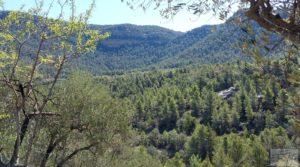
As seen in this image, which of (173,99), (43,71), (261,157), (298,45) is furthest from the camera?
(173,99)

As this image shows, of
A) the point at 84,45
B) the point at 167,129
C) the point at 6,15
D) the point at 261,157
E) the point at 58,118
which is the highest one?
the point at 6,15

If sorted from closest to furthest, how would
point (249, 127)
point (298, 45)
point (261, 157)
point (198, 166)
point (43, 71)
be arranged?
point (298, 45) → point (43, 71) → point (261, 157) → point (198, 166) → point (249, 127)

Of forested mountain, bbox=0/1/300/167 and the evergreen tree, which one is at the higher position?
forested mountain, bbox=0/1/300/167

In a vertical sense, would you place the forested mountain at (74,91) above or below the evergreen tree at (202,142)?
above

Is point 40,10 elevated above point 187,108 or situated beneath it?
elevated above

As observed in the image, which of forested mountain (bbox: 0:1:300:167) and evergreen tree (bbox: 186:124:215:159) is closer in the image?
forested mountain (bbox: 0:1:300:167)

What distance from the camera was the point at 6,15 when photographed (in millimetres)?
10266

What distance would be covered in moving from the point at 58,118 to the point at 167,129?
9341 centimetres

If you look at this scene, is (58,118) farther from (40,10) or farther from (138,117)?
(138,117)

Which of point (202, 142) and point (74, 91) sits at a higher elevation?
point (74, 91)

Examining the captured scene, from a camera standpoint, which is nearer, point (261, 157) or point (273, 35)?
point (273, 35)

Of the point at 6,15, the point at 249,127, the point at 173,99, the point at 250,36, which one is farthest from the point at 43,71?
the point at 173,99

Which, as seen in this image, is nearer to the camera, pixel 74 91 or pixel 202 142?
pixel 74 91

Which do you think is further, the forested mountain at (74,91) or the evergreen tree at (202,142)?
the evergreen tree at (202,142)
